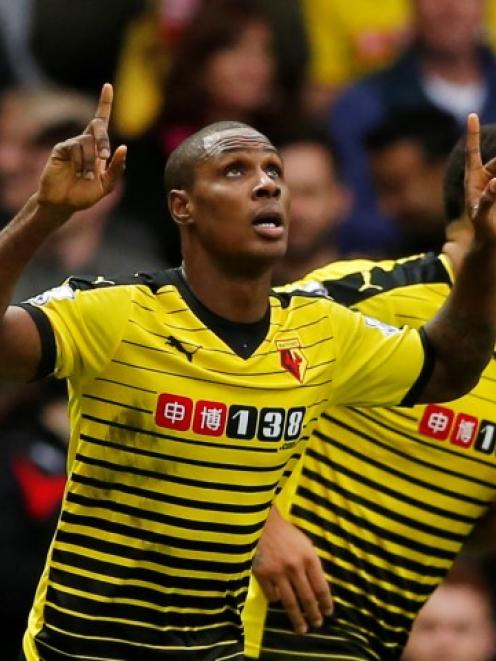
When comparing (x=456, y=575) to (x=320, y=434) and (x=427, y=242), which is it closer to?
(x=427, y=242)

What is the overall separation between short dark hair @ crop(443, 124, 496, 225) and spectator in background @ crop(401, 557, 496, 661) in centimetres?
263

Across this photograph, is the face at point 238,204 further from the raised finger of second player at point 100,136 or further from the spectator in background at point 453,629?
the spectator in background at point 453,629

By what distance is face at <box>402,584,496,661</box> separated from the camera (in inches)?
350

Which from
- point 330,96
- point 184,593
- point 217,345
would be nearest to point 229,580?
point 184,593

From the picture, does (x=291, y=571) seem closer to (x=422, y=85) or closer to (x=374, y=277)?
(x=374, y=277)

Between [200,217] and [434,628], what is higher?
[200,217]

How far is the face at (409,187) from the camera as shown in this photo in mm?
10211

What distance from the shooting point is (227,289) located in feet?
18.9

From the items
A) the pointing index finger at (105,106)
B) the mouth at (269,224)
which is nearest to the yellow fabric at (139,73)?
the mouth at (269,224)

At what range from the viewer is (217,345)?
18.7 feet

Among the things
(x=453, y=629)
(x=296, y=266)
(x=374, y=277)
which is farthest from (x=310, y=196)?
(x=374, y=277)

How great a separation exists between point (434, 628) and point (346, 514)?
2.55 m

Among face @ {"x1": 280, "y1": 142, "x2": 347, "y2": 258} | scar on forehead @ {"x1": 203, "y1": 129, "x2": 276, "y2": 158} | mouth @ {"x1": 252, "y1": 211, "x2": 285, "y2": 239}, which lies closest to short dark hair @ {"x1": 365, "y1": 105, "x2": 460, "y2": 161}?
face @ {"x1": 280, "y1": 142, "x2": 347, "y2": 258}

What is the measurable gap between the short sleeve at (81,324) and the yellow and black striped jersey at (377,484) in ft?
3.73
